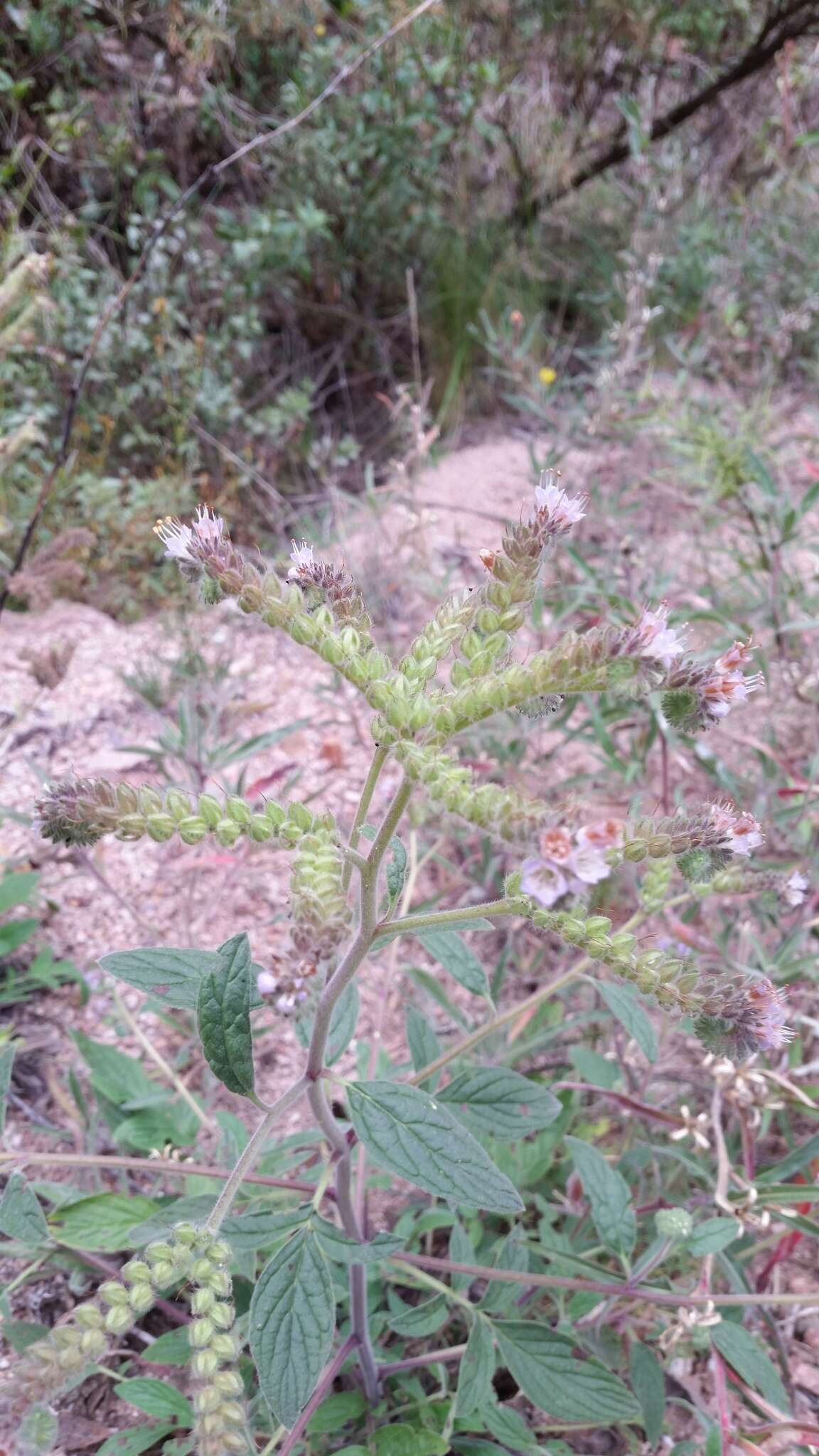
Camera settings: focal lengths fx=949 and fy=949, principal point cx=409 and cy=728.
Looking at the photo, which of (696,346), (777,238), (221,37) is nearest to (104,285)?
(221,37)

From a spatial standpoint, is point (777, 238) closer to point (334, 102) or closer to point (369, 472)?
point (334, 102)

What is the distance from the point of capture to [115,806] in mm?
812

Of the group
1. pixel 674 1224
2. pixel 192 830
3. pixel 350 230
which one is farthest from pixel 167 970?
pixel 350 230

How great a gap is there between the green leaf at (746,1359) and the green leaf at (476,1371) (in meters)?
0.26

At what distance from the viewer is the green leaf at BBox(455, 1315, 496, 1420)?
1014 millimetres

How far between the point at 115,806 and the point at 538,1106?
0.62 meters

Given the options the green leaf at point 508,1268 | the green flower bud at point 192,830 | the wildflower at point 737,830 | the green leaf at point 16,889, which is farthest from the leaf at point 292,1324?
the green leaf at point 16,889

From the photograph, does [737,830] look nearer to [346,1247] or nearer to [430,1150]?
[430,1150]

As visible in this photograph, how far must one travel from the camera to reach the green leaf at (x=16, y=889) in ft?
5.54

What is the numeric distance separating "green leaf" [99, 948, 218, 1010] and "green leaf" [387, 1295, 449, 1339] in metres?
0.50

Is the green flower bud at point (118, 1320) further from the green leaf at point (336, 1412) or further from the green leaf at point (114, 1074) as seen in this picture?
the green leaf at point (114, 1074)

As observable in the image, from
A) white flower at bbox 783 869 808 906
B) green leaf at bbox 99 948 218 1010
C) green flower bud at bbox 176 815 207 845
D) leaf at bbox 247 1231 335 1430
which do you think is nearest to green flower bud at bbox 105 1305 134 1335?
leaf at bbox 247 1231 335 1430

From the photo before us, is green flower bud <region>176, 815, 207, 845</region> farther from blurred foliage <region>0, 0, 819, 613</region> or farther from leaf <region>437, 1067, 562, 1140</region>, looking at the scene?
blurred foliage <region>0, 0, 819, 613</region>

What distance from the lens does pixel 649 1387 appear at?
3.70ft
